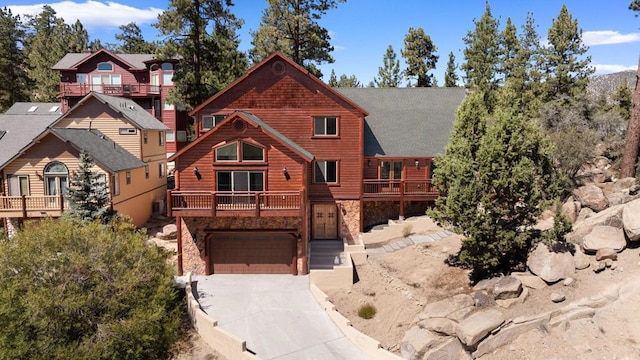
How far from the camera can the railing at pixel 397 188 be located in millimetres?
24969

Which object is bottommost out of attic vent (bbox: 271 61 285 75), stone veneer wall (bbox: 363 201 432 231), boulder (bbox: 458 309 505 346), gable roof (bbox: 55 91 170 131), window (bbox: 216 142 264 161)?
boulder (bbox: 458 309 505 346)

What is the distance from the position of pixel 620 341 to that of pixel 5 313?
69.5 feet

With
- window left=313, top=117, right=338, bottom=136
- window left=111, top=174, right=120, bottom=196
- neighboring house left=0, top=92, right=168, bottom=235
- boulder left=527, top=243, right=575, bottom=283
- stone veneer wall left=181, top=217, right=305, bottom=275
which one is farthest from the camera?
window left=313, top=117, right=338, bottom=136

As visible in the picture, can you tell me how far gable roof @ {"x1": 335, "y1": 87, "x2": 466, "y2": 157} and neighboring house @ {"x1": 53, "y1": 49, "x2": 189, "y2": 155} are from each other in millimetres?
20442

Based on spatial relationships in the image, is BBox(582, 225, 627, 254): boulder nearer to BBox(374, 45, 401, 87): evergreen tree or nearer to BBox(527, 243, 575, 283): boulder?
BBox(527, 243, 575, 283): boulder

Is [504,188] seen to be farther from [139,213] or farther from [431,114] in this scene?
[139,213]

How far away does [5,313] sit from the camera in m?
13.3

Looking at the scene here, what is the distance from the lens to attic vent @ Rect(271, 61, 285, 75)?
2345 cm

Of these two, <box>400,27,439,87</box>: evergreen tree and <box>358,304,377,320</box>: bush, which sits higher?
<box>400,27,439,87</box>: evergreen tree

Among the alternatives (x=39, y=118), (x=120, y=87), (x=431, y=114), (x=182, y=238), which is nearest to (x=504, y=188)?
(x=431, y=114)

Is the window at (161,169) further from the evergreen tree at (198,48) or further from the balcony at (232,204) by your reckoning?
the balcony at (232,204)

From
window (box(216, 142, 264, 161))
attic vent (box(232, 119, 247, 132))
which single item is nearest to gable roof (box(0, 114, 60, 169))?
window (box(216, 142, 264, 161))

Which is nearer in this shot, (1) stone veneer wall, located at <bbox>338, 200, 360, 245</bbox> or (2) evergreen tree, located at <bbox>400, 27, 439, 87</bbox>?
(1) stone veneer wall, located at <bbox>338, 200, 360, 245</bbox>

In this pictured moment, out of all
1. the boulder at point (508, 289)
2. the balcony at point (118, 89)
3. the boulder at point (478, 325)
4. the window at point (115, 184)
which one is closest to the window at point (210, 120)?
the window at point (115, 184)
